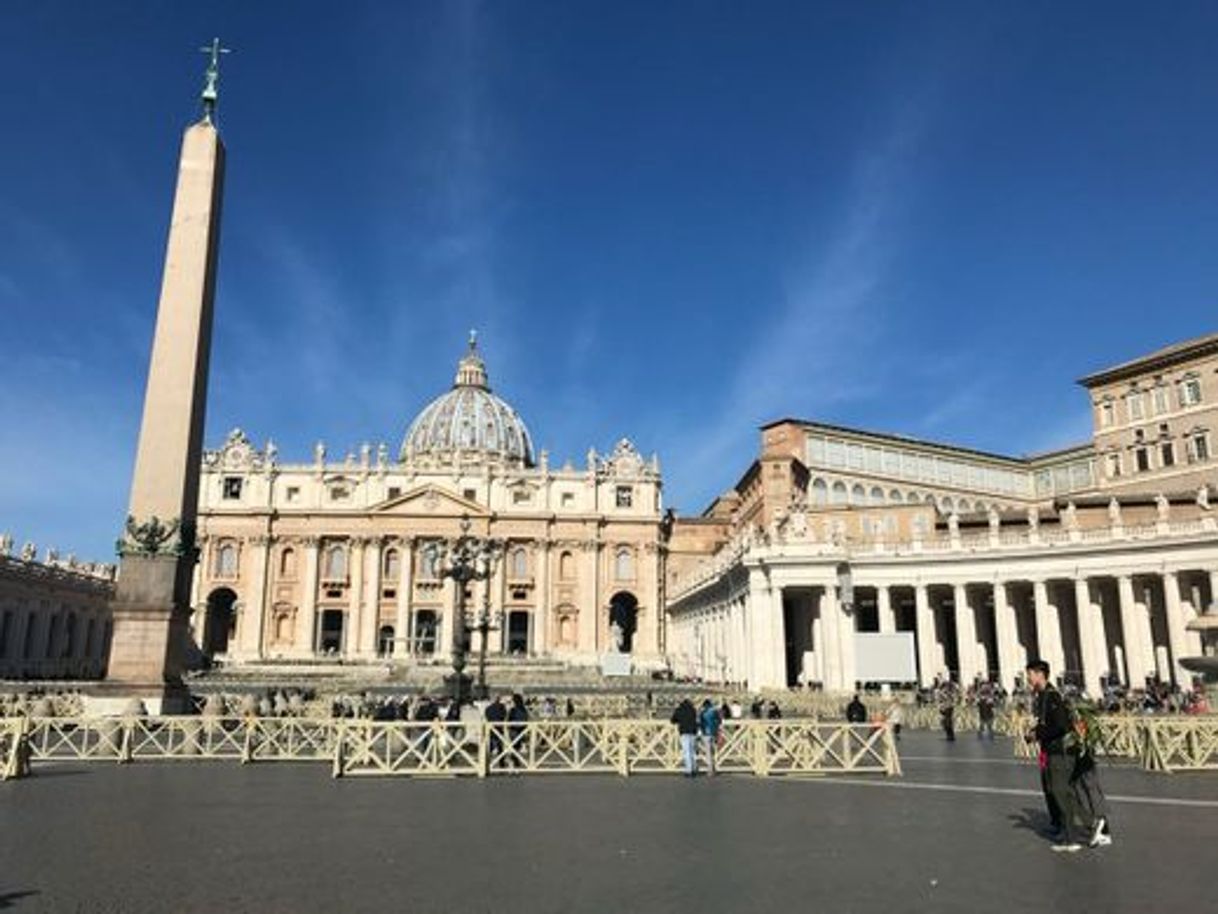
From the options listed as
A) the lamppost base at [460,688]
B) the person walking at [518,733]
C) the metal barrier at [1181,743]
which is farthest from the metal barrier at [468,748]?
the metal barrier at [1181,743]

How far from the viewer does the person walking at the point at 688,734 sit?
13.7 meters

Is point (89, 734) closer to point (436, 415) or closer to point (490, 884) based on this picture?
point (490, 884)

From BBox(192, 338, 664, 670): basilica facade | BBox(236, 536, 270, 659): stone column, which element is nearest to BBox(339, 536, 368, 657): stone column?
BBox(192, 338, 664, 670): basilica facade

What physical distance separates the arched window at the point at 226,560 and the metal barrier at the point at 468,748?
6140cm

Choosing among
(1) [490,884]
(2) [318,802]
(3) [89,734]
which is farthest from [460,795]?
(3) [89,734]

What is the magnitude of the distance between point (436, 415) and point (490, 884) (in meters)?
101

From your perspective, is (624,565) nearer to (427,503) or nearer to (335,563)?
(427,503)

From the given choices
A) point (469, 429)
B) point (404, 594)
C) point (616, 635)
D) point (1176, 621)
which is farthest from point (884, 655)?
point (469, 429)

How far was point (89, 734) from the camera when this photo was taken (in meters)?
16.8

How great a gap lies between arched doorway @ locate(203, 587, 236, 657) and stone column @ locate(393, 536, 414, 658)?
1346 cm

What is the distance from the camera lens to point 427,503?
75.8m

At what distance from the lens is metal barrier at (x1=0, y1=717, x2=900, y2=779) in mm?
13578

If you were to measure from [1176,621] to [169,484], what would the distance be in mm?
35529

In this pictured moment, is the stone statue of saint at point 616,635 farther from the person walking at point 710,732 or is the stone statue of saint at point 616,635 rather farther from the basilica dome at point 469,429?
the person walking at point 710,732
